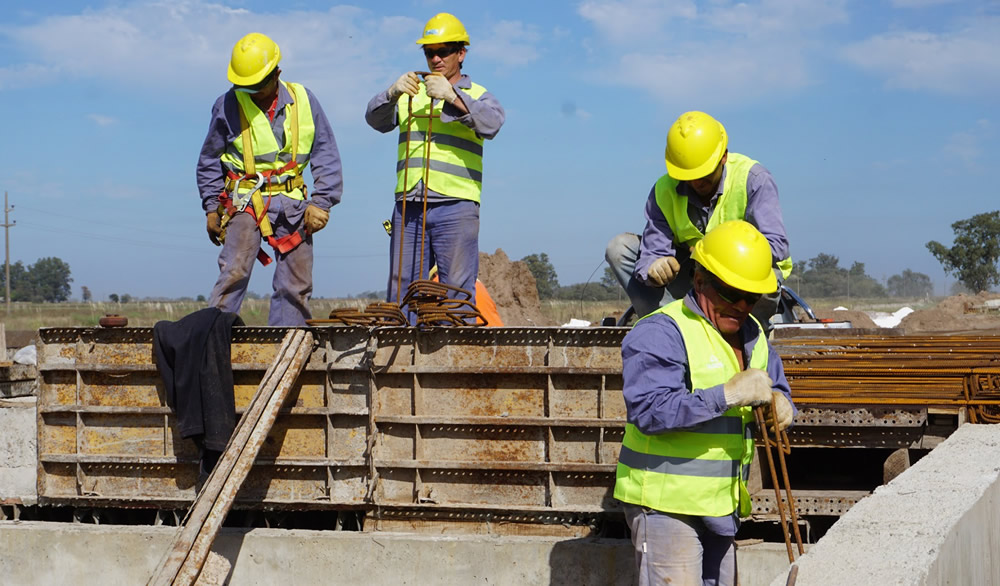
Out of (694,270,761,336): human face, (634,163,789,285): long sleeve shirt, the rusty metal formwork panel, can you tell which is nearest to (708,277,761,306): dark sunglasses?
(694,270,761,336): human face

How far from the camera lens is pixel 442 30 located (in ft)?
24.6

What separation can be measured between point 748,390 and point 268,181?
14.9 ft

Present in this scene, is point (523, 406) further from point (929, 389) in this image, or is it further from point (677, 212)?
→ point (929, 389)

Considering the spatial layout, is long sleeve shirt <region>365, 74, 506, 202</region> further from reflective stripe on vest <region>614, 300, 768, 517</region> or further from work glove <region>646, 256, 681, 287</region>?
reflective stripe on vest <region>614, 300, 768, 517</region>

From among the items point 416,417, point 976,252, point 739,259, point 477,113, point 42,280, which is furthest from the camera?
→ point 42,280

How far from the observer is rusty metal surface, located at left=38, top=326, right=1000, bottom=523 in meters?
6.60

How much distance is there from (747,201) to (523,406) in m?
1.91

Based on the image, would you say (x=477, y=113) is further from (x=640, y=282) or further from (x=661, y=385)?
(x=661, y=385)

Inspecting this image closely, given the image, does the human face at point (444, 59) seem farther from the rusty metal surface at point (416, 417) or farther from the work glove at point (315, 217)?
the rusty metal surface at point (416, 417)

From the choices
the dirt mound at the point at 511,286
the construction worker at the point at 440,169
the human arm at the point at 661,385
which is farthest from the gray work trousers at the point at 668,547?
the dirt mound at the point at 511,286

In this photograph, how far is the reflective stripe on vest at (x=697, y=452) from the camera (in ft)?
14.3

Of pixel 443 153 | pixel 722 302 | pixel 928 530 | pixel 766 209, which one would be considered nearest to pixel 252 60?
pixel 443 153

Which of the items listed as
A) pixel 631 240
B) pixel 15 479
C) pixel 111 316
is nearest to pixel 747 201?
pixel 631 240

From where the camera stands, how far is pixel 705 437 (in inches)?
172
